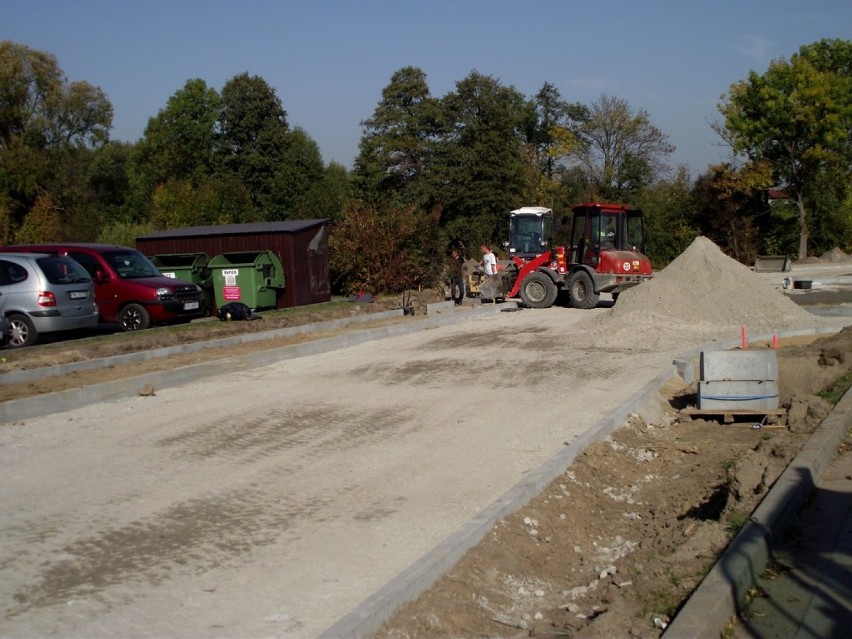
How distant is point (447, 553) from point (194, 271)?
19.2m

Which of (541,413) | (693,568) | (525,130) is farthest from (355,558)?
(525,130)

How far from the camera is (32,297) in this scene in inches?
627

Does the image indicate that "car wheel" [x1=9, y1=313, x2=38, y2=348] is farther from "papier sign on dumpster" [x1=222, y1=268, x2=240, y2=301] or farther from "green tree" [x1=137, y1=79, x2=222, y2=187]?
"green tree" [x1=137, y1=79, x2=222, y2=187]

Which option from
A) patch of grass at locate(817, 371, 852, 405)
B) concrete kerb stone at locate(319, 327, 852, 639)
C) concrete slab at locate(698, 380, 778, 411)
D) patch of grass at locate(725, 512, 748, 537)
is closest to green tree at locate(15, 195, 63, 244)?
concrete slab at locate(698, 380, 778, 411)

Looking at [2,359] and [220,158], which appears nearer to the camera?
[2,359]

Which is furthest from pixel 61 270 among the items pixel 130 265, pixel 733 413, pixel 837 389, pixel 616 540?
pixel 837 389

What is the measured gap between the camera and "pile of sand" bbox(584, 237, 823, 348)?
18047 mm

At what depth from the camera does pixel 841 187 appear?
53.3 metres

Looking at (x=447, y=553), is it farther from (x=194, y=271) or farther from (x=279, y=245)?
(x=279, y=245)

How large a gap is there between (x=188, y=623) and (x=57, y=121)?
52.0 meters

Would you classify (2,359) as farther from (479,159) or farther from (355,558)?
(479,159)

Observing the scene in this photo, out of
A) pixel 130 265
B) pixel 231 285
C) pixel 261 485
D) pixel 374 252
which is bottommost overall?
pixel 261 485

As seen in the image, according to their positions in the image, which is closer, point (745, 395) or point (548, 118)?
point (745, 395)

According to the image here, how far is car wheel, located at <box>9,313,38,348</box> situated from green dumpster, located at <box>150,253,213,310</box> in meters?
7.08
